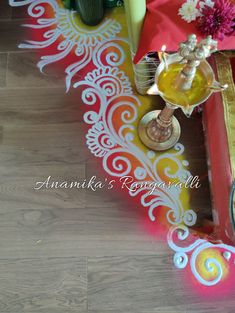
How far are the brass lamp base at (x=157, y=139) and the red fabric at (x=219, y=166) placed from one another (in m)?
0.13

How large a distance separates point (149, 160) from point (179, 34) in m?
0.49

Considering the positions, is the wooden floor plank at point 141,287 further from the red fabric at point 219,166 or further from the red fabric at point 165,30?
the red fabric at point 165,30

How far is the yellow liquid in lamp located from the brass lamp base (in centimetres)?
35

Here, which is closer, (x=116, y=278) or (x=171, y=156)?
(x=116, y=278)

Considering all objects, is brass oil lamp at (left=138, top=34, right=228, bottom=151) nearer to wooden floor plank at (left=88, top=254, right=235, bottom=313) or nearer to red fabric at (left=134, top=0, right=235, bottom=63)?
red fabric at (left=134, top=0, right=235, bottom=63)

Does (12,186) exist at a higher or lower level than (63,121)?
lower

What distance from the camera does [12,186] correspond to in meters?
1.30

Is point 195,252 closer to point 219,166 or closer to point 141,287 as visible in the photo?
point 141,287

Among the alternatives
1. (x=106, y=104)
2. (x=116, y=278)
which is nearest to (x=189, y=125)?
(x=106, y=104)

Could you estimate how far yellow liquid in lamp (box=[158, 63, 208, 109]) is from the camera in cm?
92

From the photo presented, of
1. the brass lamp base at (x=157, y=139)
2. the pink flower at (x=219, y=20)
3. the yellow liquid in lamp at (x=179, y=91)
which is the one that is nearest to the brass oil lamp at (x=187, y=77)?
the yellow liquid in lamp at (x=179, y=91)

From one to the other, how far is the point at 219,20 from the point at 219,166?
442 millimetres

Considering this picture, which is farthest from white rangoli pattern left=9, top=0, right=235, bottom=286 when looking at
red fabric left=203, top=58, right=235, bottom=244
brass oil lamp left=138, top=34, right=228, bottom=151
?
brass oil lamp left=138, top=34, right=228, bottom=151

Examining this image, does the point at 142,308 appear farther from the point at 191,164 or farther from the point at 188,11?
the point at 188,11
